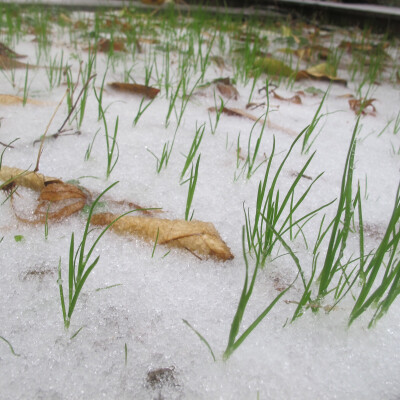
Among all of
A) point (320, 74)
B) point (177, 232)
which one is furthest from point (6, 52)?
point (320, 74)

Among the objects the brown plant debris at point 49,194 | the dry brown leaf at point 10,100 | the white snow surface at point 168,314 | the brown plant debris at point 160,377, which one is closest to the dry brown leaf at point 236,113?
the white snow surface at point 168,314

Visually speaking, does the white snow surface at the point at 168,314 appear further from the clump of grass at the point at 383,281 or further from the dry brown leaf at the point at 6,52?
the dry brown leaf at the point at 6,52

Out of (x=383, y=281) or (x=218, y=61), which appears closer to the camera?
(x=383, y=281)

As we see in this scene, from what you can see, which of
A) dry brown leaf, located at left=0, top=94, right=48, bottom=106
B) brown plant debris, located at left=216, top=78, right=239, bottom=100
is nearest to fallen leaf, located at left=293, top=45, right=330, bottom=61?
brown plant debris, located at left=216, top=78, right=239, bottom=100

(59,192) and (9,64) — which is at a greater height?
(9,64)

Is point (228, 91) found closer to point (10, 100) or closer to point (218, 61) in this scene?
point (218, 61)

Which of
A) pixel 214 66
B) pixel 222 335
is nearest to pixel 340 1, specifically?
pixel 214 66
